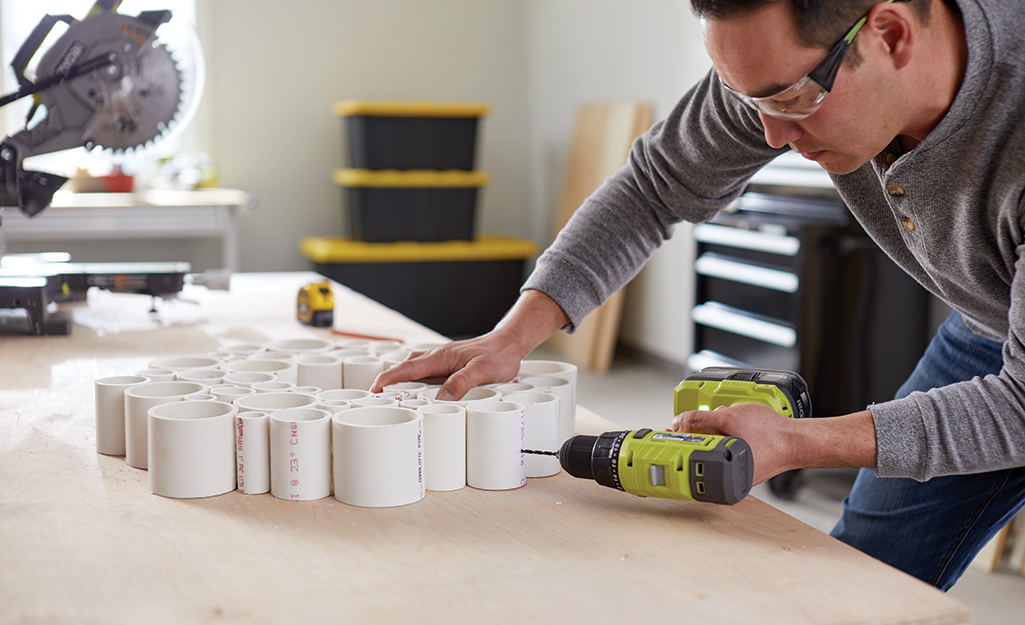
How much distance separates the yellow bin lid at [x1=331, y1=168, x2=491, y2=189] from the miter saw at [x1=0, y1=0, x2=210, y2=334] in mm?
2610

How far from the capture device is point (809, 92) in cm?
94

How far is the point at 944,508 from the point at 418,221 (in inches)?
144

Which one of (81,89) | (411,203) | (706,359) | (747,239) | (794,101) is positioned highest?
(81,89)

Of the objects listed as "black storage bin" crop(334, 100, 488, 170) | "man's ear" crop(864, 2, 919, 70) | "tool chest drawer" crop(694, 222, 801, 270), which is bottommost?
"tool chest drawer" crop(694, 222, 801, 270)

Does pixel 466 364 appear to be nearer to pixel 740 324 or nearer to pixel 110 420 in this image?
pixel 110 420

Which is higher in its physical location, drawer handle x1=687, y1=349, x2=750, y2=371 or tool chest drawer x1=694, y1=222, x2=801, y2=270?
tool chest drawer x1=694, y1=222, x2=801, y2=270

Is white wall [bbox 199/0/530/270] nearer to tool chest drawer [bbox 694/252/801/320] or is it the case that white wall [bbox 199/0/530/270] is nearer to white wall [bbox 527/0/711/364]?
white wall [bbox 527/0/711/364]

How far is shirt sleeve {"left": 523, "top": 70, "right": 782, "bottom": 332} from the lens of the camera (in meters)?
1.31

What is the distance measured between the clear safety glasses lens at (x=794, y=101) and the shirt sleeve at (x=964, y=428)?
10.1 inches

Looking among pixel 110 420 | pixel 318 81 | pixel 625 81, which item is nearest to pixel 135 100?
pixel 110 420

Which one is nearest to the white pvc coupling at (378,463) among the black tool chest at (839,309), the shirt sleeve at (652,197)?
the shirt sleeve at (652,197)

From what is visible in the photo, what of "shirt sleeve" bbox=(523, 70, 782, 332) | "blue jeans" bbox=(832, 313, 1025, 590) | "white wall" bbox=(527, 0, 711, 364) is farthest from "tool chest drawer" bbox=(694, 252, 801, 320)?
"shirt sleeve" bbox=(523, 70, 782, 332)

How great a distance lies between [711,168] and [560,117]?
3.89m

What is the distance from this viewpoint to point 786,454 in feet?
3.03
